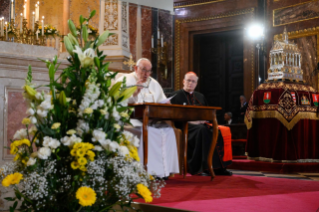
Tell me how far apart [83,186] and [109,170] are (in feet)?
0.46

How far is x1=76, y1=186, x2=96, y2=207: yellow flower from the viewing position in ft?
5.18

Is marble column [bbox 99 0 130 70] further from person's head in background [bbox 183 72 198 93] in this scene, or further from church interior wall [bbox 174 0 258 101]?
person's head in background [bbox 183 72 198 93]

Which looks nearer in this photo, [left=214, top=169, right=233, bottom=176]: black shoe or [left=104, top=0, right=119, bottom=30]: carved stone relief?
[left=214, top=169, right=233, bottom=176]: black shoe

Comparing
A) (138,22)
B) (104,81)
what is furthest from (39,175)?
(138,22)

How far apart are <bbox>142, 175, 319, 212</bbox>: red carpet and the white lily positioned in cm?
119

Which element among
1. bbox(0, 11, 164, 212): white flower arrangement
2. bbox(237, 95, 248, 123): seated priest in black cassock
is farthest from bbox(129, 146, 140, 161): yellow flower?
bbox(237, 95, 248, 123): seated priest in black cassock

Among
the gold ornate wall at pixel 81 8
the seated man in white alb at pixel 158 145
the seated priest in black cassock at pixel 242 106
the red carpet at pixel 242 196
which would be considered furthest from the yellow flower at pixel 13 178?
the seated priest in black cassock at pixel 242 106

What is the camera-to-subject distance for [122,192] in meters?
1.71

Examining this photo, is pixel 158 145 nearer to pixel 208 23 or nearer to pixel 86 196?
pixel 86 196

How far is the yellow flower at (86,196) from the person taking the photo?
5.18 ft

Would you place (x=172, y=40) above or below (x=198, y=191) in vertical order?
above

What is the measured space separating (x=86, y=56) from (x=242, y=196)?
188 centimetres

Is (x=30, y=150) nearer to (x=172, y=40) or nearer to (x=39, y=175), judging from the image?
(x=39, y=175)

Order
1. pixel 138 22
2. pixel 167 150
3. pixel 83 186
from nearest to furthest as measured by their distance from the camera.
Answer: pixel 83 186 < pixel 167 150 < pixel 138 22
